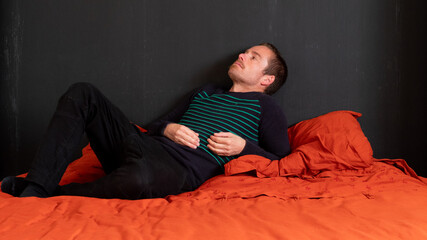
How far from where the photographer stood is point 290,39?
203 cm

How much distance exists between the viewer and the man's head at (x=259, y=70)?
1824 mm

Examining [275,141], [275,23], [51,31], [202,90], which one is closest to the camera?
[275,141]

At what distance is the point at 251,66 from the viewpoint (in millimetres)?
1832

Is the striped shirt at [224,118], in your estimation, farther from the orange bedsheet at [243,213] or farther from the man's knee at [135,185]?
the man's knee at [135,185]

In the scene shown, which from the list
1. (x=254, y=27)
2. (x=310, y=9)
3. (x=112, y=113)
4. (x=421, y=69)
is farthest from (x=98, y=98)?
(x=421, y=69)

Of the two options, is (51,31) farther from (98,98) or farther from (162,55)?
(98,98)

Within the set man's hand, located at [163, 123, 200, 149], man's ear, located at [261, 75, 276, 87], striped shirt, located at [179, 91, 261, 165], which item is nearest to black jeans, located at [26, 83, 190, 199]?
man's hand, located at [163, 123, 200, 149]

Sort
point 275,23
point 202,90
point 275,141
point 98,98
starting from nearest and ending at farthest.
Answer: point 98,98, point 275,141, point 202,90, point 275,23

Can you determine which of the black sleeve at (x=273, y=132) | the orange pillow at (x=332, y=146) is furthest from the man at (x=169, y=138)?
the orange pillow at (x=332, y=146)

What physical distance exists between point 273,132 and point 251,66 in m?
0.38

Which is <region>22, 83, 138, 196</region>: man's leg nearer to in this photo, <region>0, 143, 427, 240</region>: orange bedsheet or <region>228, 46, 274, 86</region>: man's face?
<region>0, 143, 427, 240</region>: orange bedsheet

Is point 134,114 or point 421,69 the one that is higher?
point 421,69

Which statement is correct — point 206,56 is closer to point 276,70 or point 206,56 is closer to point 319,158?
point 276,70

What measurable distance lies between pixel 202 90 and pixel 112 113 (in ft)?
2.12
